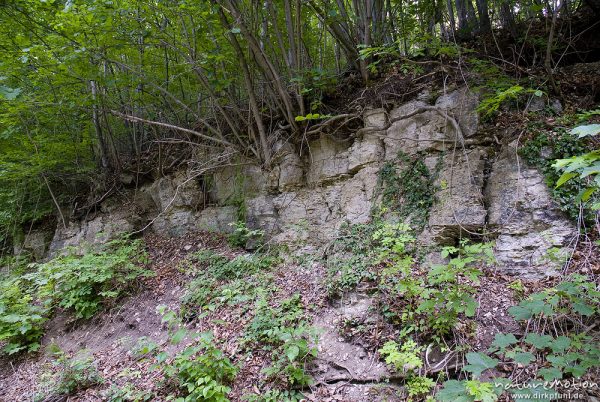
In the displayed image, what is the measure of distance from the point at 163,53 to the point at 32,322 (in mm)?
5549

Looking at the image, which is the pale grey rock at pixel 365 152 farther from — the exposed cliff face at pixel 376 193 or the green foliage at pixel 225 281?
the green foliage at pixel 225 281

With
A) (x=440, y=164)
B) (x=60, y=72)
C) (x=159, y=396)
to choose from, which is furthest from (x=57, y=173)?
(x=440, y=164)

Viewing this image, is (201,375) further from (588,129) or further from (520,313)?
(588,129)

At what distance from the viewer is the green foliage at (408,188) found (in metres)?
4.50

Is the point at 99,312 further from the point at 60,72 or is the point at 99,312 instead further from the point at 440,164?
the point at 440,164

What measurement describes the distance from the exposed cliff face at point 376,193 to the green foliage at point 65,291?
51.0 inches

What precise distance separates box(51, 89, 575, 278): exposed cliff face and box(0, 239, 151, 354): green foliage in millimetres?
1295

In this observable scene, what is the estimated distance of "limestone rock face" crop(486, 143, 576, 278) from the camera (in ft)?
11.3

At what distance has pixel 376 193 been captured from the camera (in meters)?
5.09

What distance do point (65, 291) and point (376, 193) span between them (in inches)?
221

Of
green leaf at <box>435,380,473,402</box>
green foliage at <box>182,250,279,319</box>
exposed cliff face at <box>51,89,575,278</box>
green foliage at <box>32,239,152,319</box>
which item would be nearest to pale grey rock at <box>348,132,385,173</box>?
exposed cliff face at <box>51,89,575,278</box>

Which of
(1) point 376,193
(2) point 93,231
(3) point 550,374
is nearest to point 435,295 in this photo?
(3) point 550,374

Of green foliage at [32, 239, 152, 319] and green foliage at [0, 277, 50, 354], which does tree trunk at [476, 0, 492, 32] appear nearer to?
green foliage at [32, 239, 152, 319]

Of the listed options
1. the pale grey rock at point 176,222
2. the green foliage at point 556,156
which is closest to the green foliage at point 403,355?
the green foliage at point 556,156
